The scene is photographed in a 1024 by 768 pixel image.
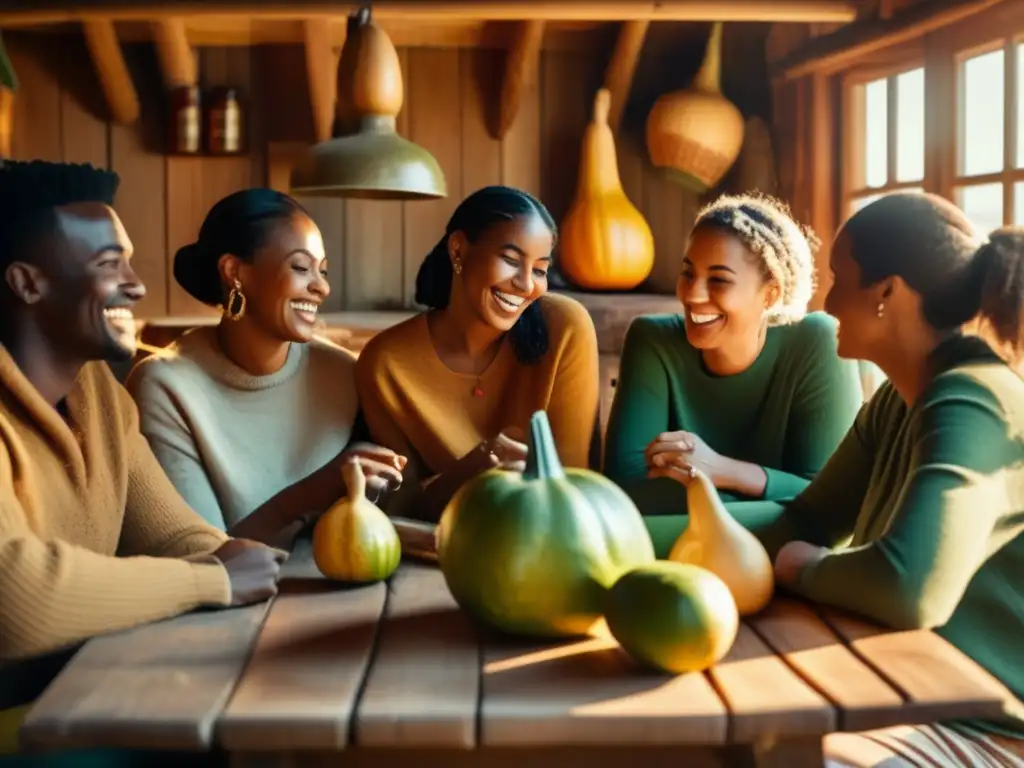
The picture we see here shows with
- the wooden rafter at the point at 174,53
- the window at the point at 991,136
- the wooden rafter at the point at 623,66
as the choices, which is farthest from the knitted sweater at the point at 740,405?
the wooden rafter at the point at 174,53

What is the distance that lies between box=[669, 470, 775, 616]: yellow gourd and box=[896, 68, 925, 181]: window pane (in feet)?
7.73

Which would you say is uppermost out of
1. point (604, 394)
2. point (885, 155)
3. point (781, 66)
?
point (781, 66)

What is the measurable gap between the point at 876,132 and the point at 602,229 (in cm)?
97

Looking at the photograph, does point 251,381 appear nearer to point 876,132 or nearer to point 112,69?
point 876,132

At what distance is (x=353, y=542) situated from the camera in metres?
1.40

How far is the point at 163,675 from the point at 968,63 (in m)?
2.79

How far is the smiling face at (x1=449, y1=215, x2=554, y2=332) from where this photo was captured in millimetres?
2105

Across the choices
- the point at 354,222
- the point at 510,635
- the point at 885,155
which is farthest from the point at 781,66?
the point at 510,635

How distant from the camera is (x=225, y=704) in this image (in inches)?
40.8

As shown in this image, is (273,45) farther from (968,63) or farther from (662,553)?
(662,553)

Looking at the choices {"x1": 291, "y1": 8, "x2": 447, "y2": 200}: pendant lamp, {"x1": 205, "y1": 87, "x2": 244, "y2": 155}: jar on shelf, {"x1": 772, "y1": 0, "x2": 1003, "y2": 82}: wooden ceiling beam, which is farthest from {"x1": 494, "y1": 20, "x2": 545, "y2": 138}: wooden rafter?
{"x1": 291, "y1": 8, "x2": 447, "y2": 200}: pendant lamp

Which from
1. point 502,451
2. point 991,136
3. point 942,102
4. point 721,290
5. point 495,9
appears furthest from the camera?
point 495,9

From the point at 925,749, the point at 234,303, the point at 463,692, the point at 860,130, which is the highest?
the point at 860,130

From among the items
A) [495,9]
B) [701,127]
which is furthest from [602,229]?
[495,9]
